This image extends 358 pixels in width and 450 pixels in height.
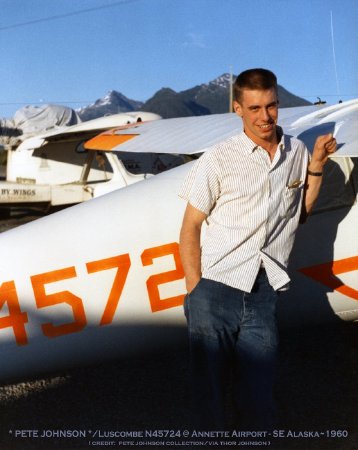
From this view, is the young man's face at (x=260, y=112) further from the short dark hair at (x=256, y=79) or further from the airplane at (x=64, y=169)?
the airplane at (x=64, y=169)

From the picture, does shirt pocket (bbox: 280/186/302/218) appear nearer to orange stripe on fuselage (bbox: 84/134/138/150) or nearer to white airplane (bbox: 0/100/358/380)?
white airplane (bbox: 0/100/358/380)

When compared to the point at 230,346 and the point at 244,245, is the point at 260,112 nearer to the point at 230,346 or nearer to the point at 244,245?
the point at 244,245

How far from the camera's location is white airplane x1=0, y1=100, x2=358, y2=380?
9.74ft

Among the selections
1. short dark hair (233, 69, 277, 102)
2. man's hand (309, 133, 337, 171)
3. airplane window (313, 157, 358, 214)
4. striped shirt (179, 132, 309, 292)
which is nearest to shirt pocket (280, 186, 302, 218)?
striped shirt (179, 132, 309, 292)

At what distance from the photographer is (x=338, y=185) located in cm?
344

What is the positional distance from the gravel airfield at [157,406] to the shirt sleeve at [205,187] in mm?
1043

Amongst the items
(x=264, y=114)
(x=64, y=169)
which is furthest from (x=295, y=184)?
(x=64, y=169)

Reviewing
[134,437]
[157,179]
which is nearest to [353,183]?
[157,179]

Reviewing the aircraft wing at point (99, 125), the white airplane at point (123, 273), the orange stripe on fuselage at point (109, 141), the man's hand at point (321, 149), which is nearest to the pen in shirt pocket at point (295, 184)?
the man's hand at point (321, 149)

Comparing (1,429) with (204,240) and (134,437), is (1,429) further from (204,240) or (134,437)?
(204,240)

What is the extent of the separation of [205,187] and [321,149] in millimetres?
569

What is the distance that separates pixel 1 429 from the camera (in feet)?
11.0

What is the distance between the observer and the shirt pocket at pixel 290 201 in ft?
8.29

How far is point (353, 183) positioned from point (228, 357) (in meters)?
1.45
